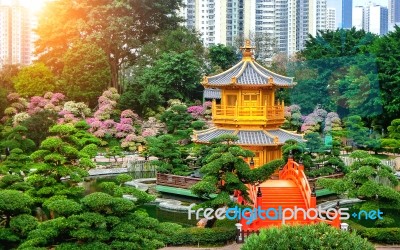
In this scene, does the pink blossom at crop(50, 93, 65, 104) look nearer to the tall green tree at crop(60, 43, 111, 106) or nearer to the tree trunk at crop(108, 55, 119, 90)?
the tall green tree at crop(60, 43, 111, 106)

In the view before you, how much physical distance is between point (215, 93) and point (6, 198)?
84.8ft

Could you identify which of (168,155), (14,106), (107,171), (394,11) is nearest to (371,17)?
(394,11)

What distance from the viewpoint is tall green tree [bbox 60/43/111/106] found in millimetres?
35094

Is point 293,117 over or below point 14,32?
below

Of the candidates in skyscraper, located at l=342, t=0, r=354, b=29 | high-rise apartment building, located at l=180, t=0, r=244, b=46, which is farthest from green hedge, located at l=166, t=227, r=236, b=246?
skyscraper, located at l=342, t=0, r=354, b=29

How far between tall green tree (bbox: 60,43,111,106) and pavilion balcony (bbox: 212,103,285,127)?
1531 centimetres

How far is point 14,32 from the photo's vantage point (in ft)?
195

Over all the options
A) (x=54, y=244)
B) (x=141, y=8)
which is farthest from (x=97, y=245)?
(x=141, y=8)

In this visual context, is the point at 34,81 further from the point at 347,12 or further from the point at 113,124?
the point at 347,12

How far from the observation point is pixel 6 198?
10922mm

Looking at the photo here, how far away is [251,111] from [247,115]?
20 cm

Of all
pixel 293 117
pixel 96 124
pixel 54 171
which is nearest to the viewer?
pixel 54 171

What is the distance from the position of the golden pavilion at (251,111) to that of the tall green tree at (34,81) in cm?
1615


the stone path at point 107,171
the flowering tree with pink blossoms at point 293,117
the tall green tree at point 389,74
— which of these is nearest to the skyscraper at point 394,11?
the tall green tree at point 389,74
